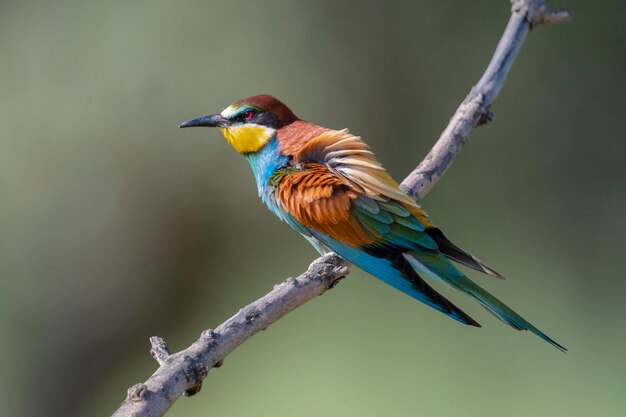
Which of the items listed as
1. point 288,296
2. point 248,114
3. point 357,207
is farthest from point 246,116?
point 288,296

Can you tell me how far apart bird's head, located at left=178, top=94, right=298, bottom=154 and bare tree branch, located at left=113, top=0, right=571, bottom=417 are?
0.38 metres

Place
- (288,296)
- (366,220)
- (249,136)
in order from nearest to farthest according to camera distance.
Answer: (288,296) → (366,220) → (249,136)

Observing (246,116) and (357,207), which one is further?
(246,116)

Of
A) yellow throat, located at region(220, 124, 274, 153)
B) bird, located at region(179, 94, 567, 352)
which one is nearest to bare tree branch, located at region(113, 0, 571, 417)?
bird, located at region(179, 94, 567, 352)

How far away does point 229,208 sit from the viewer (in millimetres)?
3654

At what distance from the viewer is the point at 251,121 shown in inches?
90.0

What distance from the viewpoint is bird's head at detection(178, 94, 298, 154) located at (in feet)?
7.40

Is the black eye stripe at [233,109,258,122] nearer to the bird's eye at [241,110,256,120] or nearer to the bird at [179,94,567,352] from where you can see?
the bird's eye at [241,110,256,120]

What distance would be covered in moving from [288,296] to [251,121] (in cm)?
66

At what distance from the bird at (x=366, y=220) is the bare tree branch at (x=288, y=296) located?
81 mm

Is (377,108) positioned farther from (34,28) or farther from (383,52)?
(34,28)

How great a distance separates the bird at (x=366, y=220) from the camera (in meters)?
1.93

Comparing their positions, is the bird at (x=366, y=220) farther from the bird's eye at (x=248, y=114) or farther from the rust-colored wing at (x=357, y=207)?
the bird's eye at (x=248, y=114)

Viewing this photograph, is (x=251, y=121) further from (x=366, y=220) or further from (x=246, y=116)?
(x=366, y=220)
